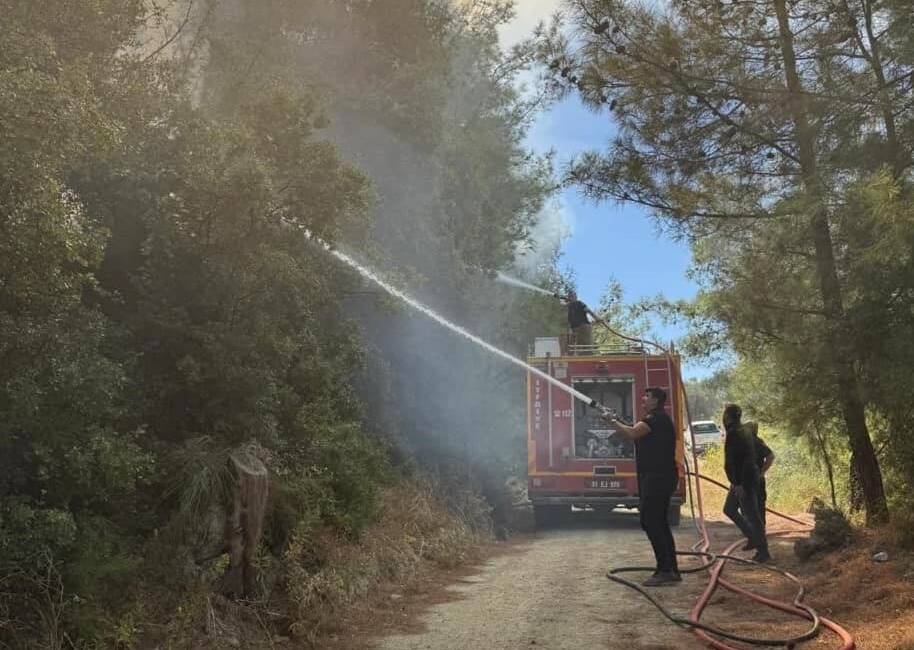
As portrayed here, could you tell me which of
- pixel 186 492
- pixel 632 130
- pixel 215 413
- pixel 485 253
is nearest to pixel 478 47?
pixel 485 253

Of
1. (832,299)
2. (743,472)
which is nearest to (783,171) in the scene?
(832,299)

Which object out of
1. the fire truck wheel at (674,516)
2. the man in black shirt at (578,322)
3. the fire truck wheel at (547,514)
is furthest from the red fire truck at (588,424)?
the man in black shirt at (578,322)

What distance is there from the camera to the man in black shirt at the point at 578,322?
43.7 ft

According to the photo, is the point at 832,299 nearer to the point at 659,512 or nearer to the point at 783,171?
the point at 783,171

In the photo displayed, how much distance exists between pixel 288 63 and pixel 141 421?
6.66 metres

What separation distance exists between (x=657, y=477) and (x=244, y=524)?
363 cm

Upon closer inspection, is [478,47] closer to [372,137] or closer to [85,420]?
[372,137]

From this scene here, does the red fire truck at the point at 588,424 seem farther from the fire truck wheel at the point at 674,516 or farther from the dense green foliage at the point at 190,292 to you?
the dense green foliage at the point at 190,292

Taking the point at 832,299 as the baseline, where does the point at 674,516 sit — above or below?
below

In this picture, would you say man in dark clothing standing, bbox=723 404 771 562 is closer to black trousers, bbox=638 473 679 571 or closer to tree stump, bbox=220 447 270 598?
black trousers, bbox=638 473 679 571

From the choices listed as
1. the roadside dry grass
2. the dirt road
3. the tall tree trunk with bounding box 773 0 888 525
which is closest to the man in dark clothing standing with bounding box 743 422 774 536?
the tall tree trunk with bounding box 773 0 888 525

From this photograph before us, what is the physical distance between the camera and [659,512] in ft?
22.7

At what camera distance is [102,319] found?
200 inches

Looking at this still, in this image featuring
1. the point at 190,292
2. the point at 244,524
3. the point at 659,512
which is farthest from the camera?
the point at 659,512
